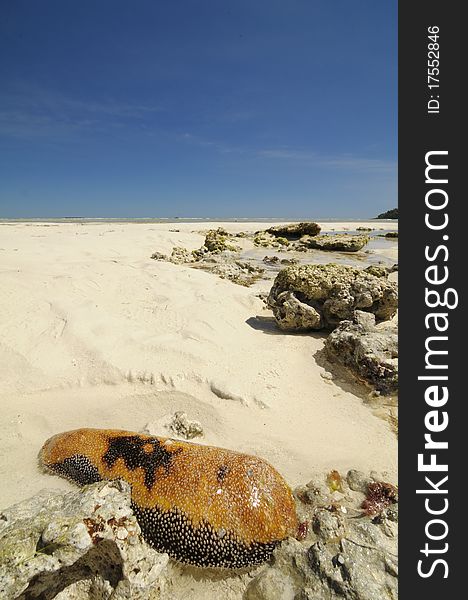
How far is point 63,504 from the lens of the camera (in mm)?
1815

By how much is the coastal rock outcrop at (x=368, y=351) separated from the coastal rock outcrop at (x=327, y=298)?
26.8 inches

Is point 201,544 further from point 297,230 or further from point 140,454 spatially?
point 297,230

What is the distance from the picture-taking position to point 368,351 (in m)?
3.70

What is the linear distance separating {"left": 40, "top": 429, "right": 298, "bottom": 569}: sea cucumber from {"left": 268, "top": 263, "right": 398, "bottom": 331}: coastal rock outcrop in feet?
10.1

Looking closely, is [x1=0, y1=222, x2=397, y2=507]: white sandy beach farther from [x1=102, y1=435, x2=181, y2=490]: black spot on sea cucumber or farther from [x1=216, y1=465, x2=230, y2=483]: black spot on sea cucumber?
[x1=216, y1=465, x2=230, y2=483]: black spot on sea cucumber

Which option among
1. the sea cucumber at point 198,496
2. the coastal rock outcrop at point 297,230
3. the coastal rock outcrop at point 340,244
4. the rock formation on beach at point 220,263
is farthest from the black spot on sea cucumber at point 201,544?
the coastal rock outcrop at point 297,230

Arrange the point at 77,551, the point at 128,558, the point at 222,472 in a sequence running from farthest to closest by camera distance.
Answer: the point at 222,472
the point at 128,558
the point at 77,551

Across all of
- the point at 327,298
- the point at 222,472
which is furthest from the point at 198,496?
the point at 327,298

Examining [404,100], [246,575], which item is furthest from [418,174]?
[246,575]

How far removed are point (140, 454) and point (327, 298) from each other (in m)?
3.91

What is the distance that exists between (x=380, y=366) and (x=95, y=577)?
10.2ft

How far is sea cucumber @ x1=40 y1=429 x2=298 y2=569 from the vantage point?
1839 mm

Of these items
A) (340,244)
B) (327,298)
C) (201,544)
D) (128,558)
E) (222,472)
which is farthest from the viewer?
(340,244)

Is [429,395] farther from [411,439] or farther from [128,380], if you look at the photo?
[128,380]
